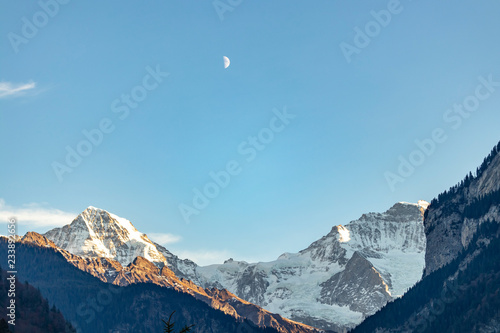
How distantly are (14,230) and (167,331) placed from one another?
90791mm

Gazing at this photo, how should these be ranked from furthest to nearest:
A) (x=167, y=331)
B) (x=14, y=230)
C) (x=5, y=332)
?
(x=5, y=332) → (x=14, y=230) → (x=167, y=331)

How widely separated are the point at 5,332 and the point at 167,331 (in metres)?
111

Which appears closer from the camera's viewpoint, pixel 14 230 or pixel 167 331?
pixel 167 331

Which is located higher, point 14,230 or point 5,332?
point 14,230

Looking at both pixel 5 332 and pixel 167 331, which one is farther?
pixel 5 332

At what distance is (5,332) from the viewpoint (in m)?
191

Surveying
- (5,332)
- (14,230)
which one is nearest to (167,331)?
(14,230)

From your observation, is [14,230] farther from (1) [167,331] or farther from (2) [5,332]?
(1) [167,331]

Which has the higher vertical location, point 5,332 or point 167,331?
point 5,332

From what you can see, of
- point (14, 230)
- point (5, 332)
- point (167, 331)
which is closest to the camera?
point (167, 331)

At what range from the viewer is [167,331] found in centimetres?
9625

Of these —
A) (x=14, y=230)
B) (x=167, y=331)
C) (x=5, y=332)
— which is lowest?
(x=167, y=331)
